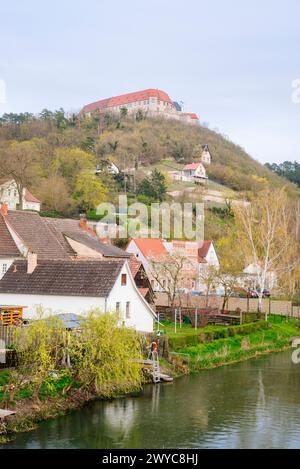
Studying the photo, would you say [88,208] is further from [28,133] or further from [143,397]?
[143,397]

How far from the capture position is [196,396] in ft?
88.8

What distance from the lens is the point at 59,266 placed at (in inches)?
1321

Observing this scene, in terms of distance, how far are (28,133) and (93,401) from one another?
102935 mm

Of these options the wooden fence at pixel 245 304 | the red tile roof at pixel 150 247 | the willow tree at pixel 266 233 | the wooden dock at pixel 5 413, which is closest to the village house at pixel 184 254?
the red tile roof at pixel 150 247

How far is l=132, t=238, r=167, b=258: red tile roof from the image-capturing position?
60.5m

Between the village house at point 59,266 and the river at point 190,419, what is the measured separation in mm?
5457

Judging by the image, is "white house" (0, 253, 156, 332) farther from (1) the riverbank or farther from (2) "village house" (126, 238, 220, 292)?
(2) "village house" (126, 238, 220, 292)

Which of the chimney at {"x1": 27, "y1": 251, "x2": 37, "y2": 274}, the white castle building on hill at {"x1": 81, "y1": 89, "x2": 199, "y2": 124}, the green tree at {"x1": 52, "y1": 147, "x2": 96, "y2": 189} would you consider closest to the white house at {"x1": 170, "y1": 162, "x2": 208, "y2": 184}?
the green tree at {"x1": 52, "y1": 147, "x2": 96, "y2": 189}

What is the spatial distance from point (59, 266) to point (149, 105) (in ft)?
483

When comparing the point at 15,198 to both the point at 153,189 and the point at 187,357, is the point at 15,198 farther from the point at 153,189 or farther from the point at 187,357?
the point at 187,357

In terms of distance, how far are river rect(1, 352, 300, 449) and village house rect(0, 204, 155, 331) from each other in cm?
546

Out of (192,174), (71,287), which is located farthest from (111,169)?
(71,287)

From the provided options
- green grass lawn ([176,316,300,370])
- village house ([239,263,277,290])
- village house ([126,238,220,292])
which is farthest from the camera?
village house ([239,263,277,290])
